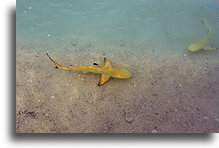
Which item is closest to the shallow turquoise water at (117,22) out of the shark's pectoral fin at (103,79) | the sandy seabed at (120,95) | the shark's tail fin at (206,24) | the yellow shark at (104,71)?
the shark's tail fin at (206,24)

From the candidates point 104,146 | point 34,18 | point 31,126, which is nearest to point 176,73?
point 104,146

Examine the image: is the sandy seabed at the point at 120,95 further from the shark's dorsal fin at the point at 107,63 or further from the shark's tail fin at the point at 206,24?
the shark's tail fin at the point at 206,24

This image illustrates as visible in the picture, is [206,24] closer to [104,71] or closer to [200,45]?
[200,45]

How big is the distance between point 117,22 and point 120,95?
1957 millimetres

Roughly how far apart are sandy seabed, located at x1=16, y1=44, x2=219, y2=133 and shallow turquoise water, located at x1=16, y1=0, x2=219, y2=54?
0.40 metres

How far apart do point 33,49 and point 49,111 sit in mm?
1472

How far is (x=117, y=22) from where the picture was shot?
16.7 ft

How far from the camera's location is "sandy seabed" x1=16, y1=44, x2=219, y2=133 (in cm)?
335

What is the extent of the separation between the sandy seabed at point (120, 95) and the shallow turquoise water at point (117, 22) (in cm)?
40

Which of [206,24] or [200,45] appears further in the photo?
[206,24]

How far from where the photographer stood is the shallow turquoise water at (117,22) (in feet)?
15.5

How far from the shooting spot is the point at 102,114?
11.4 feet

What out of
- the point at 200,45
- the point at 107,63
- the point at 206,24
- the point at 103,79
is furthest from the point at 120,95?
the point at 206,24

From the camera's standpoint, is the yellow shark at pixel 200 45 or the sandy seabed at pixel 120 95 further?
the yellow shark at pixel 200 45
